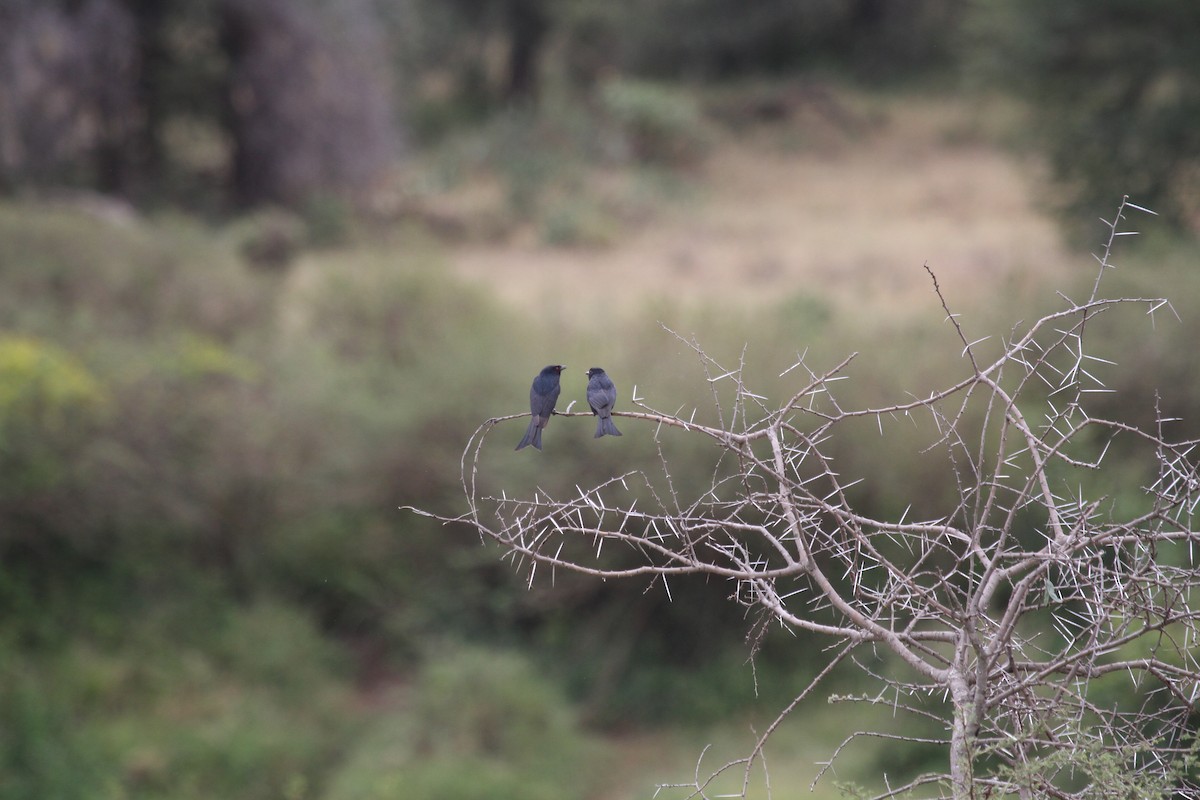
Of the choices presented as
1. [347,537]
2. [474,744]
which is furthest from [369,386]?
[474,744]

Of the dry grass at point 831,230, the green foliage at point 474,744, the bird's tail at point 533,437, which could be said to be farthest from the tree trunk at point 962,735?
the dry grass at point 831,230

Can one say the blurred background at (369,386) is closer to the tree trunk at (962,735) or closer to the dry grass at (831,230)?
the dry grass at (831,230)

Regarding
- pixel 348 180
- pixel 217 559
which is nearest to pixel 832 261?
pixel 348 180

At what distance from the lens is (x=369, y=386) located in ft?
35.8

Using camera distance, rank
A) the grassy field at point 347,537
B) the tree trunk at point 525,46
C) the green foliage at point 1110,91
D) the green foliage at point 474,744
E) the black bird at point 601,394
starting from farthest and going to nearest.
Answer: the tree trunk at point 525,46 → the green foliage at point 1110,91 → the grassy field at point 347,537 → the green foliage at point 474,744 → the black bird at point 601,394

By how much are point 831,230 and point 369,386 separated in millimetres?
11766

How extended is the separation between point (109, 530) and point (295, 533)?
4.77ft

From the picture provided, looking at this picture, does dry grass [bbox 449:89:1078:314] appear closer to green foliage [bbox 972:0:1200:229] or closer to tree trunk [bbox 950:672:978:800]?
green foliage [bbox 972:0:1200:229]

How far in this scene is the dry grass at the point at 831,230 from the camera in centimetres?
1554

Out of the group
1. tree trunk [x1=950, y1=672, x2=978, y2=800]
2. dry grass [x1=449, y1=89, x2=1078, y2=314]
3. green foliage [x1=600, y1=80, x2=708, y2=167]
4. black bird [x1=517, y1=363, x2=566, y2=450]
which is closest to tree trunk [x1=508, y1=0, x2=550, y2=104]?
green foliage [x1=600, y1=80, x2=708, y2=167]

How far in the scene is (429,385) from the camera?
10.2m

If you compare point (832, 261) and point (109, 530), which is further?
point (832, 261)

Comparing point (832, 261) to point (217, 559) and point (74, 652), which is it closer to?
point (217, 559)

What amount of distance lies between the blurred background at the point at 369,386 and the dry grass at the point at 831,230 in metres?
0.17
